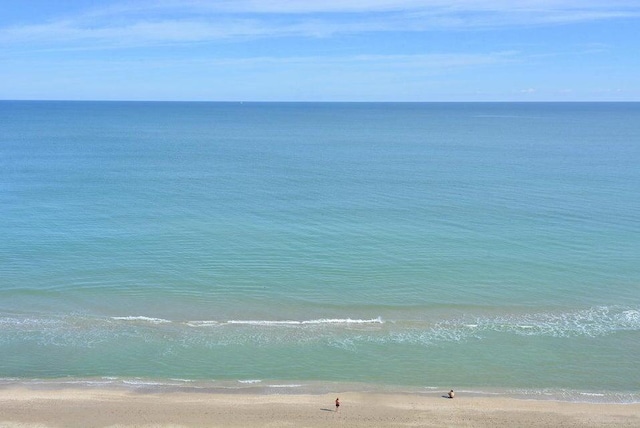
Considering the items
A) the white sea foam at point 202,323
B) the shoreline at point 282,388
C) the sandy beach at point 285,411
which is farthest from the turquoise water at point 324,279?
the sandy beach at point 285,411

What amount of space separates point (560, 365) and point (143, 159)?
84247 mm

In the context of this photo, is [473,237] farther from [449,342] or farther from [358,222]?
[449,342]

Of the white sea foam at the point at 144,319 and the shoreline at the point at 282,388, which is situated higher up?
the white sea foam at the point at 144,319

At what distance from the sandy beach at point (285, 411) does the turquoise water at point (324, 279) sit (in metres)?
1.60

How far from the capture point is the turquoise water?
117 ft

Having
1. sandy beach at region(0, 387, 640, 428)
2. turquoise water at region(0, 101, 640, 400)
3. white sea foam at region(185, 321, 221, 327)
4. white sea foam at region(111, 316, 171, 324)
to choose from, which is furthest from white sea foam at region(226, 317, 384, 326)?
sandy beach at region(0, 387, 640, 428)

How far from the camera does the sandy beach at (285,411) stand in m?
30.1

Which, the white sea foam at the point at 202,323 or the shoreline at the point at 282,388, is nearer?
the shoreline at the point at 282,388

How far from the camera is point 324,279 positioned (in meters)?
46.9

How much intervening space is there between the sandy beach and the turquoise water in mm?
1595

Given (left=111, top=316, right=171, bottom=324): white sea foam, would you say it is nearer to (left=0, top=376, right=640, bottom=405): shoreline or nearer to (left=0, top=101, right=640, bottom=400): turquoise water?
(left=0, top=101, right=640, bottom=400): turquoise water

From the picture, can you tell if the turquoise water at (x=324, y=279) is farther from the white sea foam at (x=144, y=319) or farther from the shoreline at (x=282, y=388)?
the shoreline at (x=282, y=388)

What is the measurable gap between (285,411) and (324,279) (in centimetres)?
1671

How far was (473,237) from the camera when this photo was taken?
55.7m
